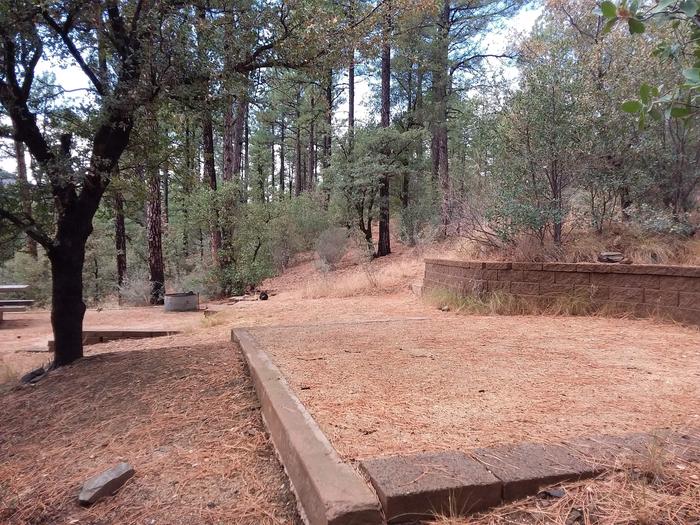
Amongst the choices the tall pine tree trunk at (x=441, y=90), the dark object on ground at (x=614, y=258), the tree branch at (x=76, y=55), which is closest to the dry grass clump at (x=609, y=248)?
the dark object on ground at (x=614, y=258)

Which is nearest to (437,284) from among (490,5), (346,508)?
(346,508)

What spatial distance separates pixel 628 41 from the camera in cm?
847

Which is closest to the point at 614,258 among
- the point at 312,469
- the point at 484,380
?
the point at 484,380

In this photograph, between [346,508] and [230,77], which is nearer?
[346,508]

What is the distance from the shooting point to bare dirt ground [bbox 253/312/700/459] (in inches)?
98.7

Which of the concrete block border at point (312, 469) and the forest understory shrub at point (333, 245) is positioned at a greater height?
the forest understory shrub at point (333, 245)

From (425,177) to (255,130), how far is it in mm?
17690

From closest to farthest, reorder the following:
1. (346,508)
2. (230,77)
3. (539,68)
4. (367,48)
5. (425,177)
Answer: (346,508) → (230,77) → (367,48) → (539,68) → (425,177)

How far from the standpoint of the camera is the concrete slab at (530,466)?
1900 mm

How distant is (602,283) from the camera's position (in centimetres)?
620

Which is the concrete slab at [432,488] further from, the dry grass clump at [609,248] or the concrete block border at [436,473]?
the dry grass clump at [609,248]

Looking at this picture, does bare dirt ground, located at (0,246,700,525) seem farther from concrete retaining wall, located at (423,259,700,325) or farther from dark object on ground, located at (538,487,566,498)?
concrete retaining wall, located at (423,259,700,325)

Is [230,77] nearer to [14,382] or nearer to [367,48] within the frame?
[367,48]

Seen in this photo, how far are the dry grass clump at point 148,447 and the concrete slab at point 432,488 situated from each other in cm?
48
